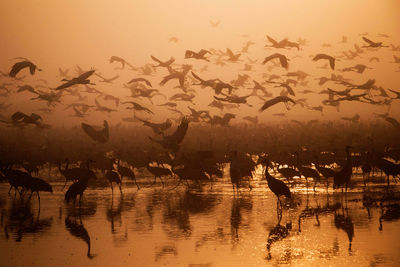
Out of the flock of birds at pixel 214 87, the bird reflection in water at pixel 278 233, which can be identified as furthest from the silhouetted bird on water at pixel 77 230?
the flock of birds at pixel 214 87

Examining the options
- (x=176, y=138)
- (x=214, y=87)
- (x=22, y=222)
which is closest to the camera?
(x=22, y=222)

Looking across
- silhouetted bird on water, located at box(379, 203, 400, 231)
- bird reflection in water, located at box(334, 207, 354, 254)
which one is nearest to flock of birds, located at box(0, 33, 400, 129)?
silhouetted bird on water, located at box(379, 203, 400, 231)

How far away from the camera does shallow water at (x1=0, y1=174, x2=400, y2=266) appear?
9.58 m

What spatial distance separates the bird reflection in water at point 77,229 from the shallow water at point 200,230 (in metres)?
0.02

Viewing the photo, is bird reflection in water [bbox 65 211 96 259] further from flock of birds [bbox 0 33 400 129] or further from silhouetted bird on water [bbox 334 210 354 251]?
flock of birds [bbox 0 33 400 129]

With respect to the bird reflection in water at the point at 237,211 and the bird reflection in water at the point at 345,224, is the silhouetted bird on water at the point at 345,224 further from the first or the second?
the bird reflection in water at the point at 237,211

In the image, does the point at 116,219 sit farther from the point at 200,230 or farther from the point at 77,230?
the point at 200,230

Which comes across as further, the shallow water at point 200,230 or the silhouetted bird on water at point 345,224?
the silhouetted bird on water at point 345,224

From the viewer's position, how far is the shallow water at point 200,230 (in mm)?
9578

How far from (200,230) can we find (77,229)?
2066 millimetres

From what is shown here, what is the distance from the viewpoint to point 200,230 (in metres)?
11.4

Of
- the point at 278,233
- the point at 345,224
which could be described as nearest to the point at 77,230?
the point at 278,233

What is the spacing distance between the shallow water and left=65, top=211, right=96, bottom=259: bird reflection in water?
17mm

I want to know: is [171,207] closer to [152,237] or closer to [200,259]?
[152,237]
